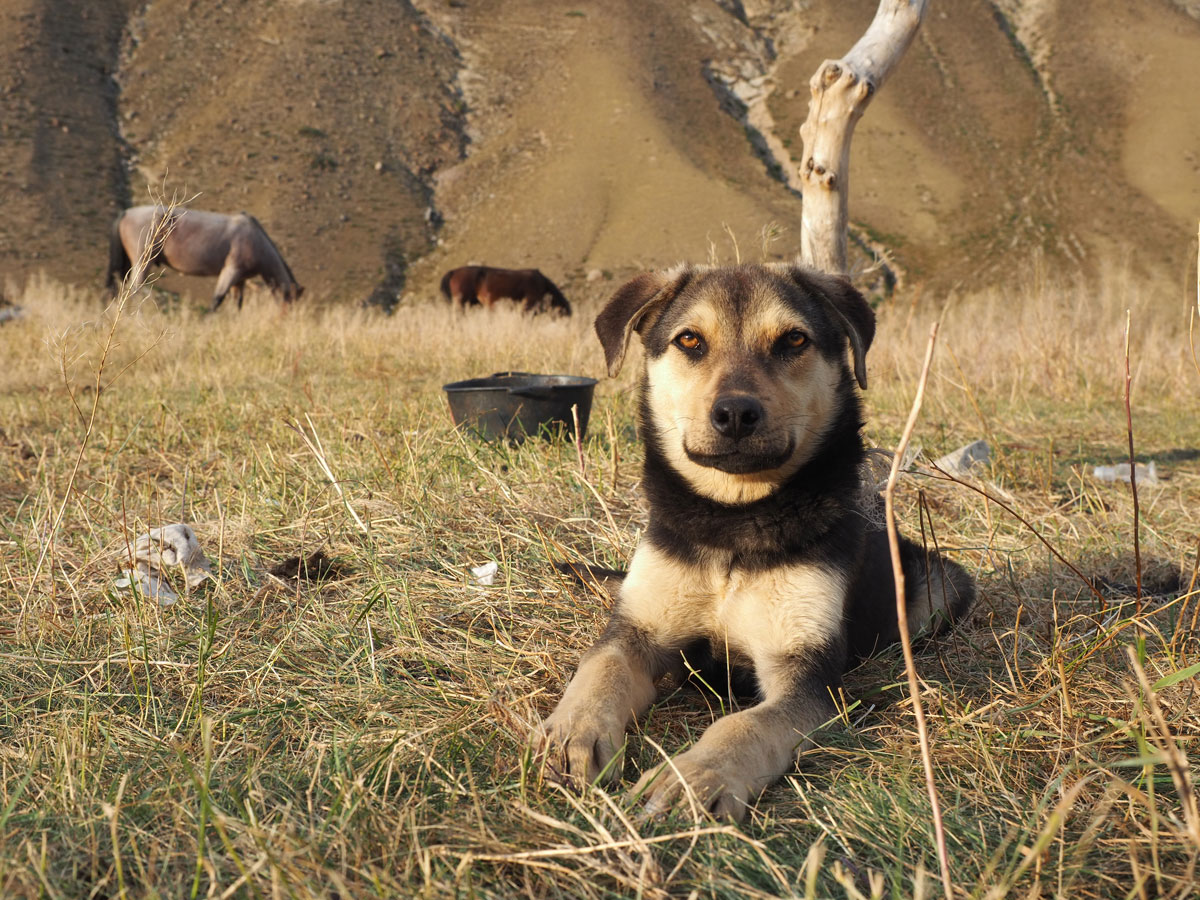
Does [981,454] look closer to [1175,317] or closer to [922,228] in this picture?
[1175,317]

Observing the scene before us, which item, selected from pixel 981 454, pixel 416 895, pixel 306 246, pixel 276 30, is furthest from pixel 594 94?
pixel 416 895

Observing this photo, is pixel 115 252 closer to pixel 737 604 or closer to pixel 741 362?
pixel 741 362

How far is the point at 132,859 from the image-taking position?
1.80m

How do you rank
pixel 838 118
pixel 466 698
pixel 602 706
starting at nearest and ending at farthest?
pixel 602 706 → pixel 466 698 → pixel 838 118

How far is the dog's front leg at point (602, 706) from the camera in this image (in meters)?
2.19

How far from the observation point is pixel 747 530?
9.43 feet

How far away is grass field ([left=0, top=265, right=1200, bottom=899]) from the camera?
1778 millimetres

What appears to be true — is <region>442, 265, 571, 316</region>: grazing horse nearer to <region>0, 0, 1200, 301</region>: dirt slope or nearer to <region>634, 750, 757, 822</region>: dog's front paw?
<region>0, 0, 1200, 301</region>: dirt slope

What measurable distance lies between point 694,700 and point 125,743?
71.7 inches

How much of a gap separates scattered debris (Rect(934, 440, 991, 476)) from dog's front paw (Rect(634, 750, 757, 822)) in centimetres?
381

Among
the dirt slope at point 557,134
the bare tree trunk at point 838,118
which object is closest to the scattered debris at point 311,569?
the bare tree trunk at point 838,118

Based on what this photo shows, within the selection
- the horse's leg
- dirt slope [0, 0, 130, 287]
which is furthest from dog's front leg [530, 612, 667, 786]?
dirt slope [0, 0, 130, 287]

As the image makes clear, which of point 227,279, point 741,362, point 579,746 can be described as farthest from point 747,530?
point 227,279

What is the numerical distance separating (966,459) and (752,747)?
4396 millimetres
